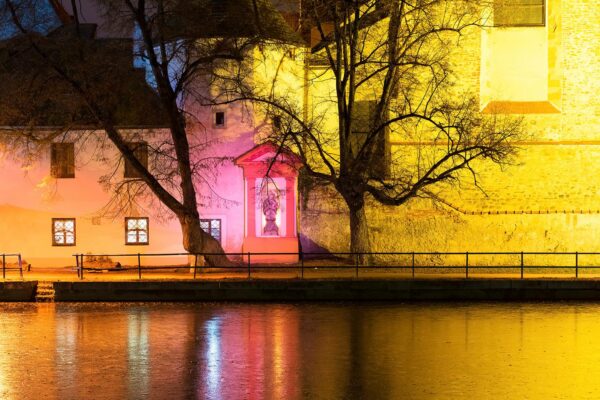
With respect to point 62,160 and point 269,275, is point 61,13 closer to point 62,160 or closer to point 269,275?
point 62,160

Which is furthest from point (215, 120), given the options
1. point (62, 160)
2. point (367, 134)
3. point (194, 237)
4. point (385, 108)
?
point (385, 108)

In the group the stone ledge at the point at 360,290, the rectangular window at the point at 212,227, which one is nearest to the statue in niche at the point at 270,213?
the rectangular window at the point at 212,227

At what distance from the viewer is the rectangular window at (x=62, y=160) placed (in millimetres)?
34531

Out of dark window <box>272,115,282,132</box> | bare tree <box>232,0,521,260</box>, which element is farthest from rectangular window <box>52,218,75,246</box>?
dark window <box>272,115,282,132</box>

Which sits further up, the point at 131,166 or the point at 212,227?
the point at 131,166

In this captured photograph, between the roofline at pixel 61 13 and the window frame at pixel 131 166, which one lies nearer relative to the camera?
the window frame at pixel 131 166

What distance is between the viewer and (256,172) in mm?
33719

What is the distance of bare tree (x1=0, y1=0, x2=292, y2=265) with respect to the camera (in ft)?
99.1

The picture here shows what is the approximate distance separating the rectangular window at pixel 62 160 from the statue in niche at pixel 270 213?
7266 mm

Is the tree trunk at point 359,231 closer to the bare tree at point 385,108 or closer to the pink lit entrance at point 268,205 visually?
the bare tree at point 385,108

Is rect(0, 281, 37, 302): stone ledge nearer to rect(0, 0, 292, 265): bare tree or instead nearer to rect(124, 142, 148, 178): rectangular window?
rect(0, 0, 292, 265): bare tree

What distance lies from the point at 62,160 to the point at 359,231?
11338 millimetres

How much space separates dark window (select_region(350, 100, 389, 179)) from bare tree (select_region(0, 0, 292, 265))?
4905mm

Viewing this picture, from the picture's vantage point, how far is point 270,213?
3400 cm
